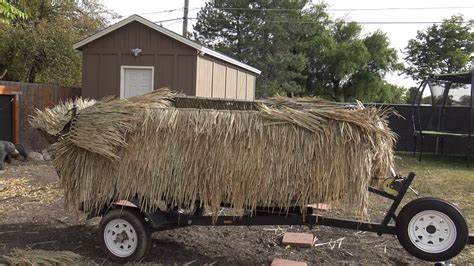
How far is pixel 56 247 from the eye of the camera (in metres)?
5.26

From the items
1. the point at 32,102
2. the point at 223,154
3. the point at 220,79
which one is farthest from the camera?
the point at 220,79

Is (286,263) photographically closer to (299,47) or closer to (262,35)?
(262,35)

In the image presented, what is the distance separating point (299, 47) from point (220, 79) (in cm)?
2302

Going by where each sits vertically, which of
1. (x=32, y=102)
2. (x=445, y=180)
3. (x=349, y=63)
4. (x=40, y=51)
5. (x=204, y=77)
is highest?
(x=349, y=63)

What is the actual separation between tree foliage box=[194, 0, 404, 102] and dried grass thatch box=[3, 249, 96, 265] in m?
28.0

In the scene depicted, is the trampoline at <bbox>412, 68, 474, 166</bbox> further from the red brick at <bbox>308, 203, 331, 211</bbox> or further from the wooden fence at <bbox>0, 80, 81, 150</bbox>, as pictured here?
the red brick at <bbox>308, 203, 331, 211</bbox>

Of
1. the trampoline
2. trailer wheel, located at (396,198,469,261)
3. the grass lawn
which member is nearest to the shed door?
the grass lawn

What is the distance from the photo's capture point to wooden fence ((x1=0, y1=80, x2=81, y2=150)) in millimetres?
13625

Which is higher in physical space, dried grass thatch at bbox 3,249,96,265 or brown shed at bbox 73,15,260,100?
brown shed at bbox 73,15,260,100

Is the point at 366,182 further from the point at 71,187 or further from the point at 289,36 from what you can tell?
the point at 289,36

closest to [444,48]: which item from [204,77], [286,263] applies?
[204,77]

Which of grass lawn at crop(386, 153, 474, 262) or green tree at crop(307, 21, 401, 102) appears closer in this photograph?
Answer: grass lawn at crop(386, 153, 474, 262)

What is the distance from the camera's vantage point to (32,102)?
46.2 ft

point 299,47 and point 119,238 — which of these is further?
point 299,47
